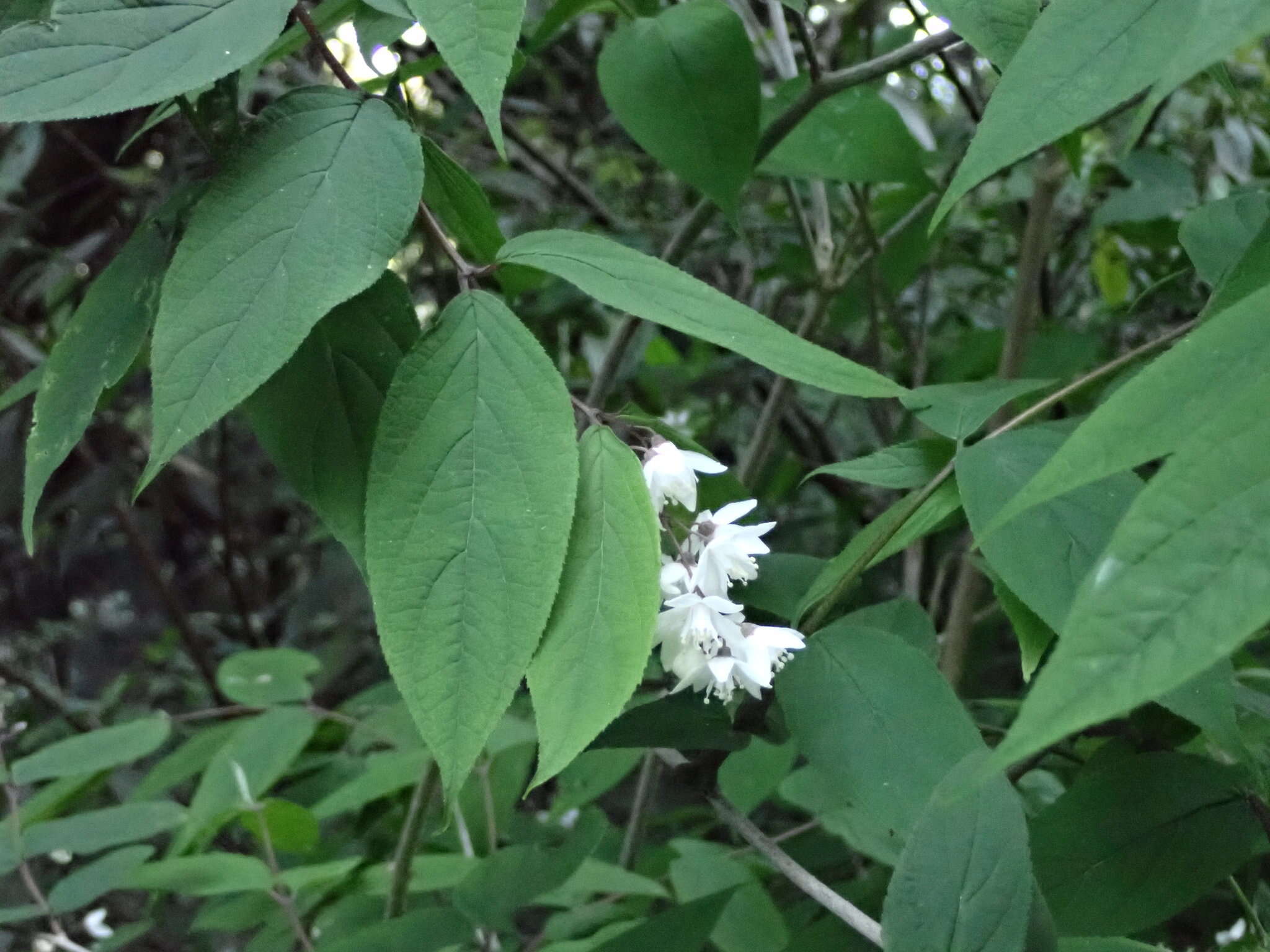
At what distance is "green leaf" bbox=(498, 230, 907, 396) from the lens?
1.30 feet

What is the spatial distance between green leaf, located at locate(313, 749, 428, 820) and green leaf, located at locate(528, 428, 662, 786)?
52 cm

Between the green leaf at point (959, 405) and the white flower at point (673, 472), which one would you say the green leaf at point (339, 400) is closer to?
the white flower at point (673, 472)

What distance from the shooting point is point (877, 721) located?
450mm

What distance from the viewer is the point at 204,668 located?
1552 mm

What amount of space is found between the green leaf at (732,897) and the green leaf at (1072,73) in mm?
557

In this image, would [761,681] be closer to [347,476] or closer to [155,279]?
[347,476]

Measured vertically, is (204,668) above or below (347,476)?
below

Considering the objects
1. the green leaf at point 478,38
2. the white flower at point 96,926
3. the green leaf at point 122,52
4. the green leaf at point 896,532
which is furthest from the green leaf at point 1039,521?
the white flower at point 96,926

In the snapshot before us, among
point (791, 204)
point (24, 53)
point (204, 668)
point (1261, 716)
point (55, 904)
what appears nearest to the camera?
point (24, 53)

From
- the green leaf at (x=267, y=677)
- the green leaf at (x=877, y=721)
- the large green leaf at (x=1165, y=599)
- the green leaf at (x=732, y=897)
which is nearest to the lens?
the large green leaf at (x=1165, y=599)

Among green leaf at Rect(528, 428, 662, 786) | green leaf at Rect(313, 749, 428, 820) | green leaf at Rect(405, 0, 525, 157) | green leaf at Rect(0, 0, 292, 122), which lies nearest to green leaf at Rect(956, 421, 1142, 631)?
green leaf at Rect(528, 428, 662, 786)

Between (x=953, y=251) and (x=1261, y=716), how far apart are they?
1148mm

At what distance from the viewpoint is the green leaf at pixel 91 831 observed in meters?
0.83

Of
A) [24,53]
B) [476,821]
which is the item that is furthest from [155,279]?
[476,821]
